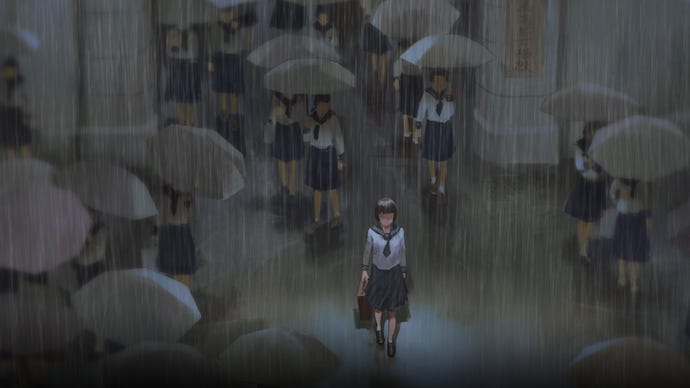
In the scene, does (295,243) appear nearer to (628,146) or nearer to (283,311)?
(283,311)

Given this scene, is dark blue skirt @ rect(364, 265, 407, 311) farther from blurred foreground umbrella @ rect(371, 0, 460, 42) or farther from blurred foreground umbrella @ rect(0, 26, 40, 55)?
blurred foreground umbrella @ rect(0, 26, 40, 55)

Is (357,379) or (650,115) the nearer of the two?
(650,115)

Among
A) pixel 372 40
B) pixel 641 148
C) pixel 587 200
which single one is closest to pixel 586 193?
pixel 587 200

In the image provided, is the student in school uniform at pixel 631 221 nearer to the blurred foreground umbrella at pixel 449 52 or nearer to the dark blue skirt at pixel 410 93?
the blurred foreground umbrella at pixel 449 52

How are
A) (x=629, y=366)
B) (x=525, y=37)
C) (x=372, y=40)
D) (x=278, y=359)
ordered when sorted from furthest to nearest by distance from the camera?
(x=278, y=359) < (x=629, y=366) < (x=372, y=40) < (x=525, y=37)

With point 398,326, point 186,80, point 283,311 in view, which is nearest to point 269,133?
point 186,80

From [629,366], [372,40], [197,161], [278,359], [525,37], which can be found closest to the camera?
[525,37]

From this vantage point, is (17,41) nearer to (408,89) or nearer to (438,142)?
(408,89)

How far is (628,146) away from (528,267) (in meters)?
1.19

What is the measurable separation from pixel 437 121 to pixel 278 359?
231 centimetres

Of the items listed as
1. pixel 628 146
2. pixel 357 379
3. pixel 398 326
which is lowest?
pixel 357 379

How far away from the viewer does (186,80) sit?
5672mm

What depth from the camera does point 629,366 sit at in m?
5.83

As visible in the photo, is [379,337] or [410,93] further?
[379,337]
